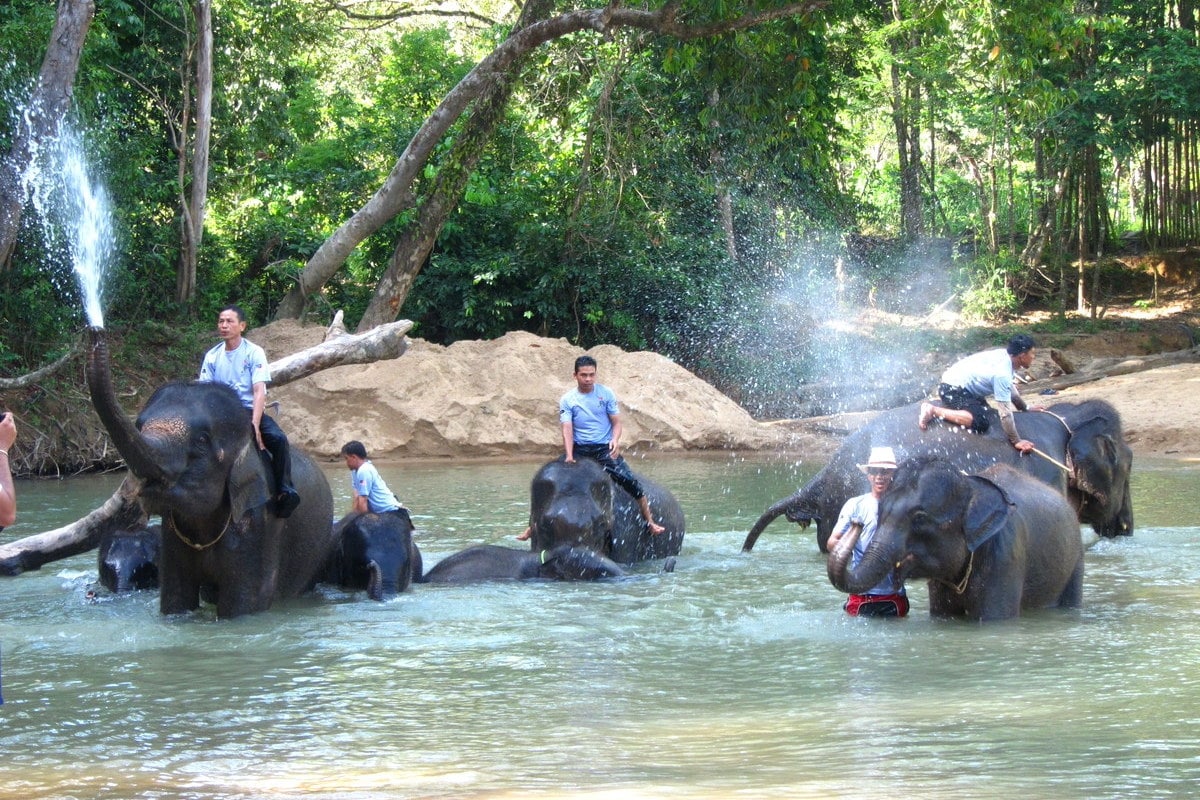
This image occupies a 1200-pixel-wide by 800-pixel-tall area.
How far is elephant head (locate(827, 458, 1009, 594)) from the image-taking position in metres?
6.96

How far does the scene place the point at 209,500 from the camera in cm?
730

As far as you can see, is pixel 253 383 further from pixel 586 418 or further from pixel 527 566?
pixel 586 418

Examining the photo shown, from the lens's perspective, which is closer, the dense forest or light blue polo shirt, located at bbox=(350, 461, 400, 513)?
light blue polo shirt, located at bbox=(350, 461, 400, 513)

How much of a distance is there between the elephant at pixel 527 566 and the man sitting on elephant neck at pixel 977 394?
96.8 inches

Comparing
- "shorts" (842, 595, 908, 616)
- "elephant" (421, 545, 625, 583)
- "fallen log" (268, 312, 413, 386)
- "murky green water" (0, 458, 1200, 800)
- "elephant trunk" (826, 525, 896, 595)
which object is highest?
"fallen log" (268, 312, 413, 386)

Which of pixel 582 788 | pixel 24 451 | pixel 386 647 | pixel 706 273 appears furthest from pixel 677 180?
pixel 582 788

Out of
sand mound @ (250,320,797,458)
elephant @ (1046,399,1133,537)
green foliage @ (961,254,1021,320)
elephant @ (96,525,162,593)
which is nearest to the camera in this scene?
elephant @ (96,525,162,593)

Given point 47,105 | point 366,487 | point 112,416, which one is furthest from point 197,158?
point 112,416

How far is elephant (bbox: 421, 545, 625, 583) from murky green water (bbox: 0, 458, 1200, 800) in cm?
18

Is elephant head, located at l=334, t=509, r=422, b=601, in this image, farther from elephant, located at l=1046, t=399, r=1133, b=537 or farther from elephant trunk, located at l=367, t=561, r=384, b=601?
elephant, located at l=1046, t=399, r=1133, b=537

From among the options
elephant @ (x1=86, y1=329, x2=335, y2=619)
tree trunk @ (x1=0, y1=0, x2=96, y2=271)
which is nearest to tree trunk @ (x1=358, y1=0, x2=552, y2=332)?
tree trunk @ (x1=0, y1=0, x2=96, y2=271)

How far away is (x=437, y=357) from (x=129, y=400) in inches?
155

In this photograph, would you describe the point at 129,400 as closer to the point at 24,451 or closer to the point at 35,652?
the point at 24,451

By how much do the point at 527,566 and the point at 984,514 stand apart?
3154 millimetres
